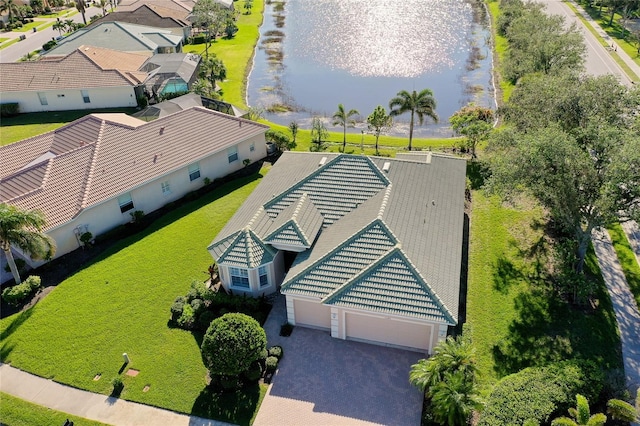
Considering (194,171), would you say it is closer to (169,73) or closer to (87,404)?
(87,404)

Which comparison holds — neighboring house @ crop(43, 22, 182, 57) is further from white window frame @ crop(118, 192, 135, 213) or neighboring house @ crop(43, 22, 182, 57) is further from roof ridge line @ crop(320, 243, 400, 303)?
roof ridge line @ crop(320, 243, 400, 303)

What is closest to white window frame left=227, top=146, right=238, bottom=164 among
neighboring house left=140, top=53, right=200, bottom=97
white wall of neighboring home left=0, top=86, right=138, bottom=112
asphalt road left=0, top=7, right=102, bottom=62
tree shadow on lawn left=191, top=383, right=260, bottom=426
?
neighboring house left=140, top=53, right=200, bottom=97

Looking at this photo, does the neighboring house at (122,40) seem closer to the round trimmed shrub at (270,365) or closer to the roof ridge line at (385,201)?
the roof ridge line at (385,201)

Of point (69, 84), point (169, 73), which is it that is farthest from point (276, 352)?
point (69, 84)

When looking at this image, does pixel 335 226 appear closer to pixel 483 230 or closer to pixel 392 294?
pixel 392 294

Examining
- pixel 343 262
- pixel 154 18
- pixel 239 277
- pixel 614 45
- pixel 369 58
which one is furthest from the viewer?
pixel 154 18
